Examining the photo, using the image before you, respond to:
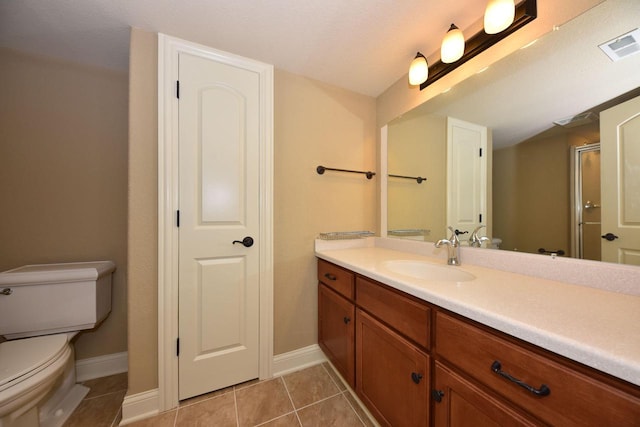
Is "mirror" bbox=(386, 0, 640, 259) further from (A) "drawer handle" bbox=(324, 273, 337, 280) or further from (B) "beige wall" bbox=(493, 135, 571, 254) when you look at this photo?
(A) "drawer handle" bbox=(324, 273, 337, 280)

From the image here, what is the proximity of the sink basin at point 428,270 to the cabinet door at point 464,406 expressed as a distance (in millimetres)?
482

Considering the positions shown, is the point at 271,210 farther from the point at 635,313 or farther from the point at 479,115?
the point at 635,313

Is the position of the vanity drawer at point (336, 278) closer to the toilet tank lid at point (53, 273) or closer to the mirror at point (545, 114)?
the mirror at point (545, 114)

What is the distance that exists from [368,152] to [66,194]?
7.16 ft

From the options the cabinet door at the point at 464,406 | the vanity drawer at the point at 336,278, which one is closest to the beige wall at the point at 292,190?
the vanity drawer at the point at 336,278

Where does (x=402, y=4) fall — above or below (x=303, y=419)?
above

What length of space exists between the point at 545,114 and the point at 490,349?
3.37 feet

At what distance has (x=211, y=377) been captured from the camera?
1407mm

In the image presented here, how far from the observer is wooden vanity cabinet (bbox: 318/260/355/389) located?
4.19 feet

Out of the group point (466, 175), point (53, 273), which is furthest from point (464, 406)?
point (53, 273)

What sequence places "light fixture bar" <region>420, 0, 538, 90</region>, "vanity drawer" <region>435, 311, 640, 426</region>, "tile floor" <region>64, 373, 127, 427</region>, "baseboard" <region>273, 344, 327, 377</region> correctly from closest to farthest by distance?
1. "vanity drawer" <region>435, 311, 640, 426</region>
2. "light fixture bar" <region>420, 0, 538, 90</region>
3. "tile floor" <region>64, 373, 127, 427</region>
4. "baseboard" <region>273, 344, 327, 377</region>

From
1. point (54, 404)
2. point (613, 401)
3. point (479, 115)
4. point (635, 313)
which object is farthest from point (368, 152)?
point (54, 404)

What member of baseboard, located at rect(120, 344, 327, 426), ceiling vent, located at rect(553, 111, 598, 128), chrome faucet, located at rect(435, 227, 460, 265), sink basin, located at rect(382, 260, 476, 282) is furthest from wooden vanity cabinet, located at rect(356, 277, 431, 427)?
ceiling vent, located at rect(553, 111, 598, 128)

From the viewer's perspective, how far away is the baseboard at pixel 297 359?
5.24 ft
